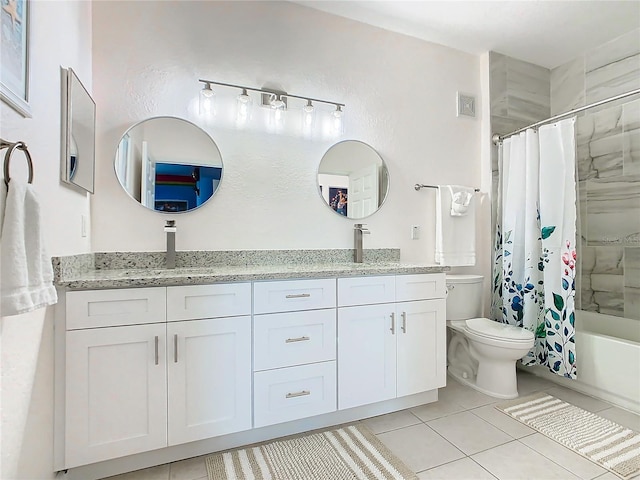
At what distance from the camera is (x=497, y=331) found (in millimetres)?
2248

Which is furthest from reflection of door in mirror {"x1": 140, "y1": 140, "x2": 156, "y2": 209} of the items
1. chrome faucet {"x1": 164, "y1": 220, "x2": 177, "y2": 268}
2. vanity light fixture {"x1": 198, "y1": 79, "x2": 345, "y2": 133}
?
vanity light fixture {"x1": 198, "y1": 79, "x2": 345, "y2": 133}

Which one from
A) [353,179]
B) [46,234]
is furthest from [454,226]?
[46,234]

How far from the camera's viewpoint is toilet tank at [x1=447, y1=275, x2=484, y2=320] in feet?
8.29

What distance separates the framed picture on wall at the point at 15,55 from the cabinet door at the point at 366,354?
155cm

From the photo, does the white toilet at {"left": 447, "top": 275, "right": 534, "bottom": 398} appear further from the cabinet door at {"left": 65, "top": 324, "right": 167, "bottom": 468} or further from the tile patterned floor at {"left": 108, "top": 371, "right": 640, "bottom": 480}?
the cabinet door at {"left": 65, "top": 324, "right": 167, "bottom": 468}

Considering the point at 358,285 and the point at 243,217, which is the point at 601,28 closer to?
the point at 358,285

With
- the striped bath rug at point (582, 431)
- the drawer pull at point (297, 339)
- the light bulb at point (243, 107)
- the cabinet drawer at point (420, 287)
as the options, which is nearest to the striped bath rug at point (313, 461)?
the drawer pull at point (297, 339)

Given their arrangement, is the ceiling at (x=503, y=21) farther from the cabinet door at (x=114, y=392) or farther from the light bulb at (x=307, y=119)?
the cabinet door at (x=114, y=392)

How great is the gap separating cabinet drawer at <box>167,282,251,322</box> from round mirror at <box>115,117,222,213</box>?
65 cm

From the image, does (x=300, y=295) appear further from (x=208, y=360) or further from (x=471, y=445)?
(x=471, y=445)

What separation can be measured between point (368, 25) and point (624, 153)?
219cm

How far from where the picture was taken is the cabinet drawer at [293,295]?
167 cm

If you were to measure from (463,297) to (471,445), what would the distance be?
3.55 ft

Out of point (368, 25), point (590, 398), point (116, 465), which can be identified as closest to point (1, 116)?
point (116, 465)
